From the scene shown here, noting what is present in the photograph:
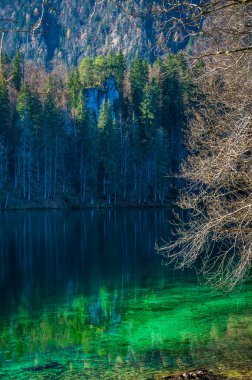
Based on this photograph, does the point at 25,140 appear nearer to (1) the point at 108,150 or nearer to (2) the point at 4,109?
(2) the point at 4,109

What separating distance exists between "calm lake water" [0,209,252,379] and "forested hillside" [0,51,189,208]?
38.5m

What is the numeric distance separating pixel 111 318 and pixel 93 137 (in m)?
55.4

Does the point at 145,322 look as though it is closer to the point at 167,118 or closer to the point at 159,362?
the point at 159,362

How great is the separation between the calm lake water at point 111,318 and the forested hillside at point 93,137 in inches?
1517

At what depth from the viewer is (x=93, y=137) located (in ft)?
230

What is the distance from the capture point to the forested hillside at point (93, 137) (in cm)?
6706

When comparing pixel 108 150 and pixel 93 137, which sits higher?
pixel 93 137

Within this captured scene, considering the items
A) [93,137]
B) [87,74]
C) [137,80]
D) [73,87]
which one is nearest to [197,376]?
[93,137]

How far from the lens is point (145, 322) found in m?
14.9

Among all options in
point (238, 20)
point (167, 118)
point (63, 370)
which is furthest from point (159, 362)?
point (167, 118)

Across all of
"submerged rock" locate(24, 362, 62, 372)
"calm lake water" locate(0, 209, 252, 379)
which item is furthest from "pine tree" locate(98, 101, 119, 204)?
"submerged rock" locate(24, 362, 62, 372)

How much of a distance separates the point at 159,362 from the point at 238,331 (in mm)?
2943

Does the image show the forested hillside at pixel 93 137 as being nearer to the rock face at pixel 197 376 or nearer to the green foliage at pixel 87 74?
the green foliage at pixel 87 74

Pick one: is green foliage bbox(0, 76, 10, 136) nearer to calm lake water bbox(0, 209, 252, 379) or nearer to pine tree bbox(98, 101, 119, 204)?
pine tree bbox(98, 101, 119, 204)
